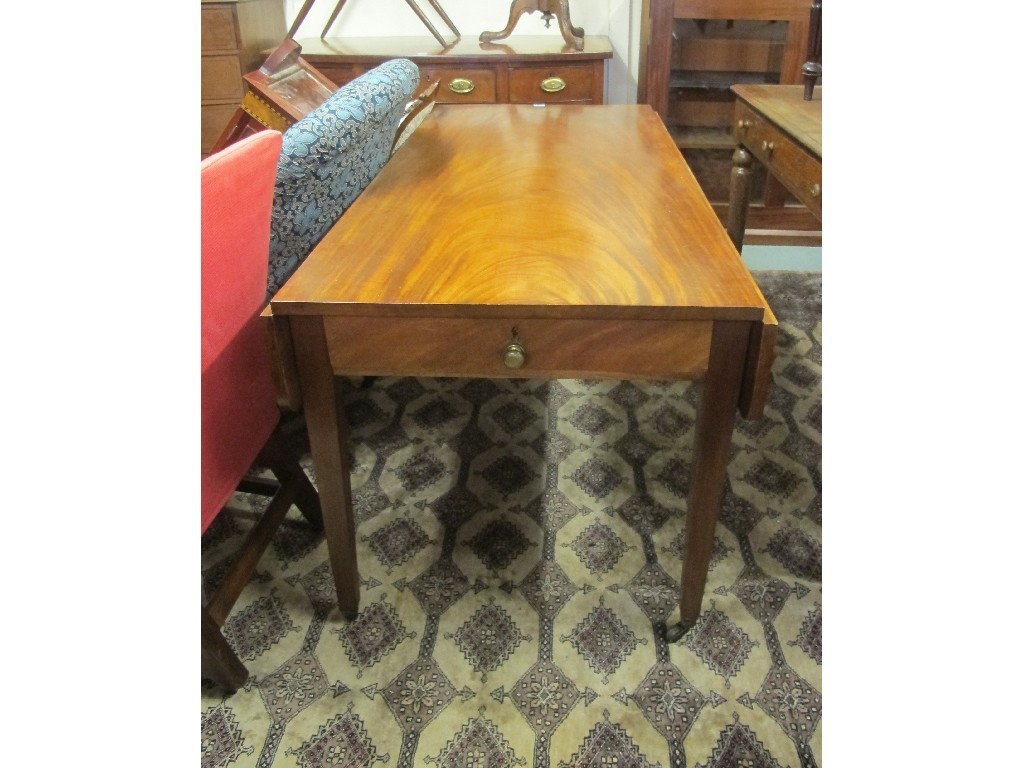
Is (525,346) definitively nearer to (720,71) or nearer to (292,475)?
(292,475)

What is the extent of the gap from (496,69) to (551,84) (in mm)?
234

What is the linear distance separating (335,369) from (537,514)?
74 centimetres

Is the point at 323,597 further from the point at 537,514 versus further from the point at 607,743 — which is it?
the point at 607,743

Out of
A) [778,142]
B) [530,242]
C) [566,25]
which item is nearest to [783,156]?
[778,142]

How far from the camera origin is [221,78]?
265 cm

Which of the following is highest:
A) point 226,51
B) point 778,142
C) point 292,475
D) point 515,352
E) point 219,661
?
point 226,51

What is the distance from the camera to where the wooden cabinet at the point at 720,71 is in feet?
8.39

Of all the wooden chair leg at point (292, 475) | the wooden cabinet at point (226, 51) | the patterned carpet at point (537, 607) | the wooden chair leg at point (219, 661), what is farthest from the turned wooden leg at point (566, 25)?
the wooden chair leg at point (219, 661)

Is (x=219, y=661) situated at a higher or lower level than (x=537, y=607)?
higher

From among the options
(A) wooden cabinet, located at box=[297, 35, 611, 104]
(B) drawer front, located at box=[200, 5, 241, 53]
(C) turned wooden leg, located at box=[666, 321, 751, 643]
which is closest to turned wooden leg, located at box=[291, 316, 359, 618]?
(C) turned wooden leg, located at box=[666, 321, 751, 643]

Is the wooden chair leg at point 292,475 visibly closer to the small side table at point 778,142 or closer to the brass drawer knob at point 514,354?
the brass drawer knob at point 514,354

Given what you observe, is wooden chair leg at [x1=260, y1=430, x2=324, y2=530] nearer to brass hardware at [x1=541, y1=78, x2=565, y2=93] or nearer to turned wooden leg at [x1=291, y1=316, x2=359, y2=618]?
turned wooden leg at [x1=291, y1=316, x2=359, y2=618]

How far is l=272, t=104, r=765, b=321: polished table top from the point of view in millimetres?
956

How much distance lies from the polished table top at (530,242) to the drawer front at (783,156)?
333 millimetres
